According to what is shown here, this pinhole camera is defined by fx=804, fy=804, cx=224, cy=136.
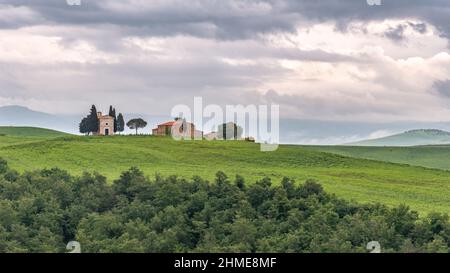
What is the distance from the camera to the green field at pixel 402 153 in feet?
295

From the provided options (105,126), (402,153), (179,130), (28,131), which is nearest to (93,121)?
(105,126)

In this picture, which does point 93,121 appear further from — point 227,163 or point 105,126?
point 227,163

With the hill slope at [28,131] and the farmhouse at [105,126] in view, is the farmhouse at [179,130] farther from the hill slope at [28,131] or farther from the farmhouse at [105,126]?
the hill slope at [28,131]

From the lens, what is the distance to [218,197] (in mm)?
35438

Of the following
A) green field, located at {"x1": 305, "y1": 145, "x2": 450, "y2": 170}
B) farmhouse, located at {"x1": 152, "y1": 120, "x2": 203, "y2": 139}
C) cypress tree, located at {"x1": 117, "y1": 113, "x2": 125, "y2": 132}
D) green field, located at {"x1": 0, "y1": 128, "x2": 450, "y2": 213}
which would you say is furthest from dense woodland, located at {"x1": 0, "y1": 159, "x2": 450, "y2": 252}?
green field, located at {"x1": 305, "y1": 145, "x2": 450, "y2": 170}

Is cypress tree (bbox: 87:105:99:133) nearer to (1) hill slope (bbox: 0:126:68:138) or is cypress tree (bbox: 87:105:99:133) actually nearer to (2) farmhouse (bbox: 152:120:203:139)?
(2) farmhouse (bbox: 152:120:203:139)

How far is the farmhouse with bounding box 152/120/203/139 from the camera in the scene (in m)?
67.1

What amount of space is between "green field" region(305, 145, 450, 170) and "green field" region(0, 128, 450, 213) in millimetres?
14668

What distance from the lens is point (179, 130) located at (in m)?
70.3

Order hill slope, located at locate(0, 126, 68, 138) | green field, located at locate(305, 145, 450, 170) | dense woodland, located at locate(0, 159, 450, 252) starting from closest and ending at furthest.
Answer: dense woodland, located at locate(0, 159, 450, 252), green field, located at locate(305, 145, 450, 170), hill slope, located at locate(0, 126, 68, 138)

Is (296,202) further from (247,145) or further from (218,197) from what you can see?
(247,145)

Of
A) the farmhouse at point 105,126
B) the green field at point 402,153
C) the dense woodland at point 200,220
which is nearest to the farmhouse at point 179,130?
the farmhouse at point 105,126
